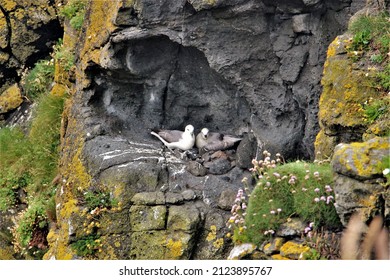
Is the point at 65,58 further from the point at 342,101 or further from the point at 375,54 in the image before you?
the point at 375,54

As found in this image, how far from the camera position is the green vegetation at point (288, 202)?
26.5 feet

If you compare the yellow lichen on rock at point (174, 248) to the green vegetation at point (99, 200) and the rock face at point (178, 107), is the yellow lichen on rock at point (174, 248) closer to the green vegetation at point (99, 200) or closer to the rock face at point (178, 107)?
the rock face at point (178, 107)

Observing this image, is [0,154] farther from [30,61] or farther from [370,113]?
[370,113]

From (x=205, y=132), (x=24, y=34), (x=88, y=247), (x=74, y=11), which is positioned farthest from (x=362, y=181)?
(x=24, y=34)

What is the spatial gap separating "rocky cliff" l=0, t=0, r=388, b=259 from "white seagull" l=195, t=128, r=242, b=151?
0.53 feet

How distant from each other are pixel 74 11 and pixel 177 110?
3700 millimetres

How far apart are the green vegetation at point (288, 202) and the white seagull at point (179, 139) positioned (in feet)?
12.4

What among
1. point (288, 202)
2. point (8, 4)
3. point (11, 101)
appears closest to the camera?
point (288, 202)

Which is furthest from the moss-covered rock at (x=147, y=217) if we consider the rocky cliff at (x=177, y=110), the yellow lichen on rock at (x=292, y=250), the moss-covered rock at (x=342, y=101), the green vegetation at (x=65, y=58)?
the green vegetation at (x=65, y=58)

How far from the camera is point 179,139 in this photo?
1245 cm

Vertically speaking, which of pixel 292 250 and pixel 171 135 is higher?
pixel 292 250

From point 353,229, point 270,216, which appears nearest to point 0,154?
point 270,216

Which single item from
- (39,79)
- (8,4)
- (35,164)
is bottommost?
(35,164)

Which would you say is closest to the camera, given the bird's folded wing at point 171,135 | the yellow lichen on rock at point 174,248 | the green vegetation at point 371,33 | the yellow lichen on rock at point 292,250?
the yellow lichen on rock at point 292,250
